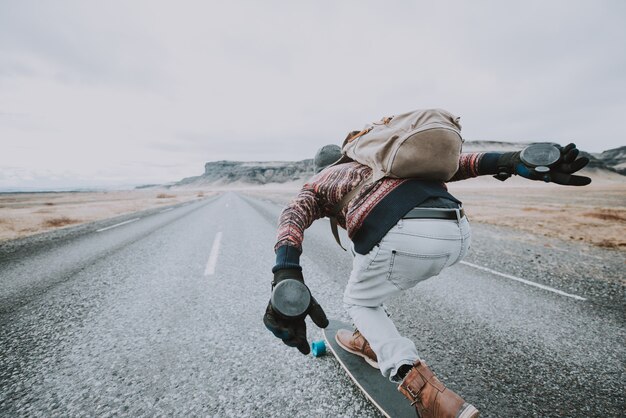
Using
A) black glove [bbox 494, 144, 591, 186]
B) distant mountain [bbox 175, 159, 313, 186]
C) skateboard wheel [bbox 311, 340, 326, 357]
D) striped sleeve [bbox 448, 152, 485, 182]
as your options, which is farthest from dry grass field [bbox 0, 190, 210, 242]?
distant mountain [bbox 175, 159, 313, 186]

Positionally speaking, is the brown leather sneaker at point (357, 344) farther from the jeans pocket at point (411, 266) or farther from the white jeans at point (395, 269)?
the jeans pocket at point (411, 266)

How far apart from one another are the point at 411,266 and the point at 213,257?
532 centimetres

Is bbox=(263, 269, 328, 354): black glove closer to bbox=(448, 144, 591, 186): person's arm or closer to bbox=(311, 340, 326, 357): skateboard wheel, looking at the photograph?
bbox=(448, 144, 591, 186): person's arm

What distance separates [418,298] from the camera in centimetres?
368

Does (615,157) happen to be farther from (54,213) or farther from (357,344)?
(54,213)

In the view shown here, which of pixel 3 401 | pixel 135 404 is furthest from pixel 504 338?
pixel 3 401

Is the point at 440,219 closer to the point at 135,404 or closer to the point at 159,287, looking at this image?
the point at 135,404

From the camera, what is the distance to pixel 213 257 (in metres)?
5.90

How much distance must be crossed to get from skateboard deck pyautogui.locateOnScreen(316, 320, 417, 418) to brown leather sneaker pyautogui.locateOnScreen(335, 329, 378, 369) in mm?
36

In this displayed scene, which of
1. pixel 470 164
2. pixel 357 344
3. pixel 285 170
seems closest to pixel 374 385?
pixel 357 344

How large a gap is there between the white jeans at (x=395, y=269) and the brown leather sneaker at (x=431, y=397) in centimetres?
8

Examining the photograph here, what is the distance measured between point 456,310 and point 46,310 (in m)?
5.23

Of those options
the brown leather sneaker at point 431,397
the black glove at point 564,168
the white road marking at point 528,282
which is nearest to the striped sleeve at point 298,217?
the brown leather sneaker at point 431,397

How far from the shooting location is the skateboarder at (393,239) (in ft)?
4.37
